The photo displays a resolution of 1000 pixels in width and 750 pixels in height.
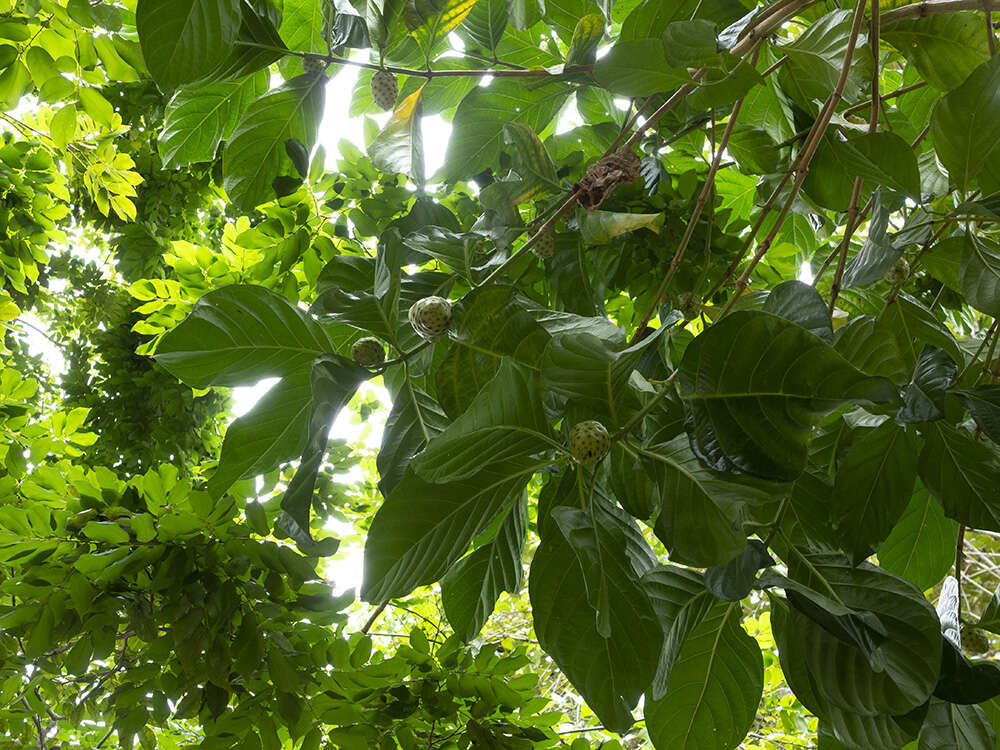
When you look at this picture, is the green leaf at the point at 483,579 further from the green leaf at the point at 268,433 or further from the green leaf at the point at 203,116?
the green leaf at the point at 203,116

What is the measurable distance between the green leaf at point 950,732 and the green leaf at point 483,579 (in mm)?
274

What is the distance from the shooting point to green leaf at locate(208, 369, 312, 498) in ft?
1.42

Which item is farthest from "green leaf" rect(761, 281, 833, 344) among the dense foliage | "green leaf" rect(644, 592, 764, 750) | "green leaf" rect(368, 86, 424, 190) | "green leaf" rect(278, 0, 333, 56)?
"green leaf" rect(278, 0, 333, 56)

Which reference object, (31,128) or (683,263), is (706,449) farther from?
(31,128)

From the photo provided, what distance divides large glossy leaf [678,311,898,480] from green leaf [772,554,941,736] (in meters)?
0.13

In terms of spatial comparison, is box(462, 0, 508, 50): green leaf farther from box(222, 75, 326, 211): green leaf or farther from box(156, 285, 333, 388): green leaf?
box(156, 285, 333, 388): green leaf

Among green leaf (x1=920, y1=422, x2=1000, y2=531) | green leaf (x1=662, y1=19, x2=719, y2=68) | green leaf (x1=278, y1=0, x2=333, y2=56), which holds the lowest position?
green leaf (x1=920, y1=422, x2=1000, y2=531)

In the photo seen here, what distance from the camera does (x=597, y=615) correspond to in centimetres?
36

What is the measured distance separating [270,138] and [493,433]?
36 centimetres

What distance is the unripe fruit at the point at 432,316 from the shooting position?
42 centimetres

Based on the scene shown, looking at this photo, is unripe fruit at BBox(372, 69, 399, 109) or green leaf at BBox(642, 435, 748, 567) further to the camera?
unripe fruit at BBox(372, 69, 399, 109)

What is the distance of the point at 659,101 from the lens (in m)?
0.69

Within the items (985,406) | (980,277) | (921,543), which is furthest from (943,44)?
(921,543)

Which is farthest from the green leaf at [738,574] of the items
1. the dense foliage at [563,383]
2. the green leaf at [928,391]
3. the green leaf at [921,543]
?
the green leaf at [921,543]
